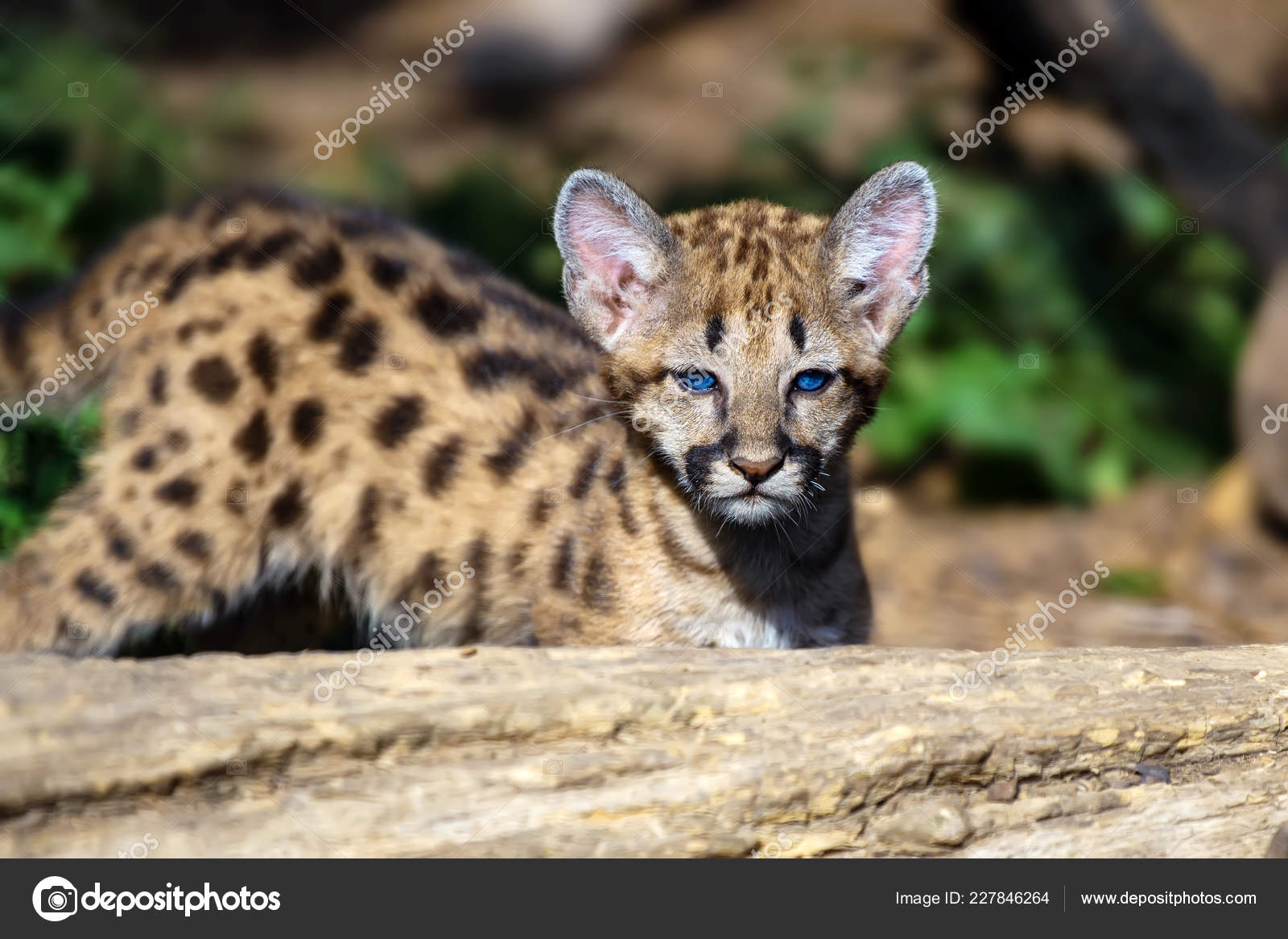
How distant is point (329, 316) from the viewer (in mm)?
6508

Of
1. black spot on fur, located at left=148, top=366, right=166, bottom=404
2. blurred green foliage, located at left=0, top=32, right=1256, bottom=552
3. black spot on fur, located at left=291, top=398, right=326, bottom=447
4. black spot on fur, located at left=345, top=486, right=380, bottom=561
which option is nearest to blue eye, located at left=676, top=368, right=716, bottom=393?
black spot on fur, located at left=345, top=486, right=380, bottom=561

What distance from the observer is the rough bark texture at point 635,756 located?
13.1 feet

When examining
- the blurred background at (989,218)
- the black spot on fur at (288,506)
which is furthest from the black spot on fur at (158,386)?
the blurred background at (989,218)

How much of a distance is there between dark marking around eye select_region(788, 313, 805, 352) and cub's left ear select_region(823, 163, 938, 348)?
0.27 meters

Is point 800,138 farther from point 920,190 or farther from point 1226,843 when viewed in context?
point 1226,843

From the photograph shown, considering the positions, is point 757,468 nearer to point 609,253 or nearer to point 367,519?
point 609,253

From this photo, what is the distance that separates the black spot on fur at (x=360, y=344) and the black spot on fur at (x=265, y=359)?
303 mm

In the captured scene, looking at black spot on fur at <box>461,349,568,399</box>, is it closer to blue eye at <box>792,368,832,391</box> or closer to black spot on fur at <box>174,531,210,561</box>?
black spot on fur at <box>174,531,210,561</box>

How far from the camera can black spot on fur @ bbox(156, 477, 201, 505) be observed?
20.3 ft

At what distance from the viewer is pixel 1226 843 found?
434cm

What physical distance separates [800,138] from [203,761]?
30.3ft

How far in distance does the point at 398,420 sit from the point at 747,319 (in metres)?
2.00

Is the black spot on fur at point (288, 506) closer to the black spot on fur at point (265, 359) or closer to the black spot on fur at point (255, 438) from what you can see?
the black spot on fur at point (255, 438)
